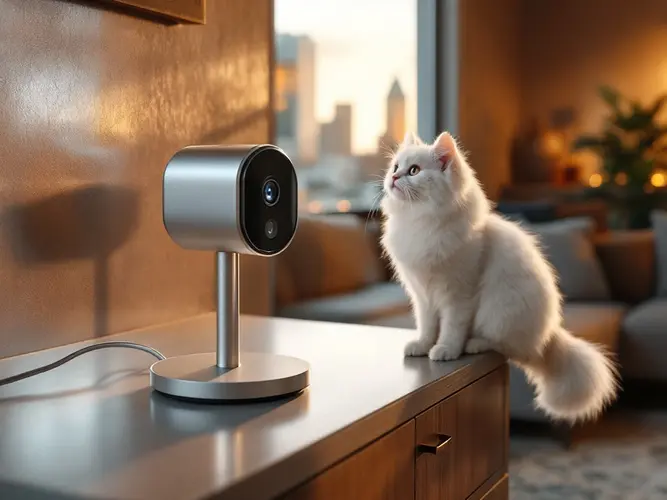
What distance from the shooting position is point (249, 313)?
171 centimetres

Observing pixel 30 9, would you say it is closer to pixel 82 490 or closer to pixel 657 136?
pixel 82 490

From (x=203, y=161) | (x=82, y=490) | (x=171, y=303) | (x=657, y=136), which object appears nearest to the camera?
(x=82, y=490)

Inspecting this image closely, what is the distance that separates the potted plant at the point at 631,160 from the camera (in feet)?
13.5

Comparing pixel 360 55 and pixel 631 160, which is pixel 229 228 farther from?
pixel 631 160

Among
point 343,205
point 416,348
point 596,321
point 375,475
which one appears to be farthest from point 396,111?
point 375,475

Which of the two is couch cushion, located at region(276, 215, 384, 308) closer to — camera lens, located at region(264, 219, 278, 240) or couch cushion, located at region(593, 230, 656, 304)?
couch cushion, located at region(593, 230, 656, 304)

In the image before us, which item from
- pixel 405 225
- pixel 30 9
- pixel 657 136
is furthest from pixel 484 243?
pixel 657 136

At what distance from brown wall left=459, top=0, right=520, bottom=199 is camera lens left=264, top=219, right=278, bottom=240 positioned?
3.13 m

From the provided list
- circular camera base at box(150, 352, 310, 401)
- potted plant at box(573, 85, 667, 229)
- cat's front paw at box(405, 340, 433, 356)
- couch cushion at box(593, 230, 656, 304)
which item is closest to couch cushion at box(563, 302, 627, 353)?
couch cushion at box(593, 230, 656, 304)

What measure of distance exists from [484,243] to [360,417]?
47 cm

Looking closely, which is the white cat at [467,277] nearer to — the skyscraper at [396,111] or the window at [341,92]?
the window at [341,92]

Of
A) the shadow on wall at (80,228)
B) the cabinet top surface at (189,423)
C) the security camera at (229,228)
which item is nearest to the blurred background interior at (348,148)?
the shadow on wall at (80,228)

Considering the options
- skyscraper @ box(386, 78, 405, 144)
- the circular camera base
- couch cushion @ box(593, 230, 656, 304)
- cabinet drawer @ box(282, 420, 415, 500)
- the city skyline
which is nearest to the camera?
cabinet drawer @ box(282, 420, 415, 500)

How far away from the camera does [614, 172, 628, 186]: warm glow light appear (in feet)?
13.8
